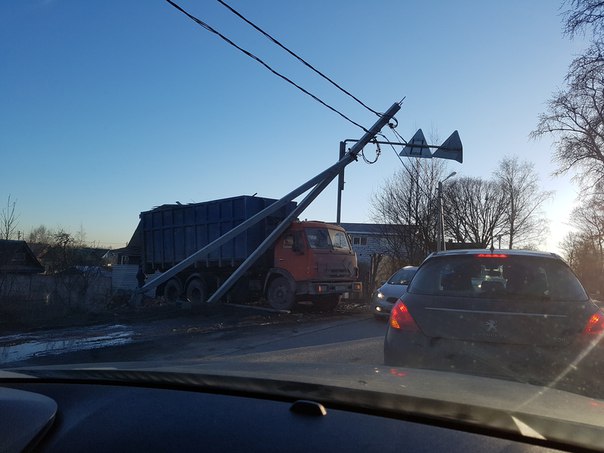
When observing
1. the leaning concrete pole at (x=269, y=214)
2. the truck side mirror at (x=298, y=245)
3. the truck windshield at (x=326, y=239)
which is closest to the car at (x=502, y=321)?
the truck side mirror at (x=298, y=245)

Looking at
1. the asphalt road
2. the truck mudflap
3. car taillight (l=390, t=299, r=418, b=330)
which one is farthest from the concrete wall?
car taillight (l=390, t=299, r=418, b=330)

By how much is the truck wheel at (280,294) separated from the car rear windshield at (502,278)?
32.4 ft

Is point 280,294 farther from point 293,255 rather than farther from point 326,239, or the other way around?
point 326,239

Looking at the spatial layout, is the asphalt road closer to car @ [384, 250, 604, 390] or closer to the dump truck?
the dump truck

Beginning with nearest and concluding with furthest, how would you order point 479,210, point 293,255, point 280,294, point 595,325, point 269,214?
point 595,325
point 293,255
point 280,294
point 269,214
point 479,210

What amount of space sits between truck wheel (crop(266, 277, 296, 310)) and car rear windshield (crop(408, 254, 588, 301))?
987 cm

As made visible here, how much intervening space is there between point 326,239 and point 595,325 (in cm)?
1135

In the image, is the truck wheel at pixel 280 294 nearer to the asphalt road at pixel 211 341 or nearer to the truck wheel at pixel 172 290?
the asphalt road at pixel 211 341

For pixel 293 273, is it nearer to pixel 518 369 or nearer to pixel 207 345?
pixel 207 345

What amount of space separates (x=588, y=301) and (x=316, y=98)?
1047 centimetres

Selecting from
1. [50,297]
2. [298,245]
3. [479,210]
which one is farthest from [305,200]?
[479,210]

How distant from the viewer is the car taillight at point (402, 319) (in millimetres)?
4613

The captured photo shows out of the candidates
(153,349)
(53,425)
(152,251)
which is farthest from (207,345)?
(152,251)

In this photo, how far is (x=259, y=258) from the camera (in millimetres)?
15797
